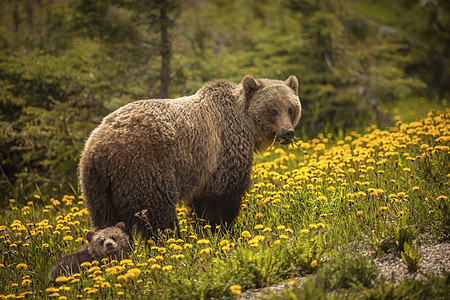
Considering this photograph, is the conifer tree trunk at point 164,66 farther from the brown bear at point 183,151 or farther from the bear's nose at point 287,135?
the bear's nose at point 287,135

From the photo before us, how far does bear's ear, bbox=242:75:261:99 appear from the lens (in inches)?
234

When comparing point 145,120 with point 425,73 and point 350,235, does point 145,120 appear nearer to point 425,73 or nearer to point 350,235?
point 350,235

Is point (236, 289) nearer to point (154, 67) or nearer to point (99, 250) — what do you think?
point (99, 250)

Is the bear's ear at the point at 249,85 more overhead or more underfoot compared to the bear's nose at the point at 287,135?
more overhead

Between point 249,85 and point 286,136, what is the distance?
2.88 ft

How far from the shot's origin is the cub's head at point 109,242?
4.66m

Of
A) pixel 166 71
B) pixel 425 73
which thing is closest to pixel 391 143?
pixel 166 71

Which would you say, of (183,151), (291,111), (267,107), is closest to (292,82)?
(291,111)

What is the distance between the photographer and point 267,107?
234 inches

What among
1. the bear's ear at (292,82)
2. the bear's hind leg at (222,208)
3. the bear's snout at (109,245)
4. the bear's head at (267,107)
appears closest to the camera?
the bear's snout at (109,245)

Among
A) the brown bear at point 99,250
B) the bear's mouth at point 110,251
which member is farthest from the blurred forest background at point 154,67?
the bear's mouth at point 110,251

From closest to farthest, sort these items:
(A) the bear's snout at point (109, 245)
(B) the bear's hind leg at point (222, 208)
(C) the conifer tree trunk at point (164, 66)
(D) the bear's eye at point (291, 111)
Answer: (A) the bear's snout at point (109, 245), (B) the bear's hind leg at point (222, 208), (D) the bear's eye at point (291, 111), (C) the conifer tree trunk at point (164, 66)

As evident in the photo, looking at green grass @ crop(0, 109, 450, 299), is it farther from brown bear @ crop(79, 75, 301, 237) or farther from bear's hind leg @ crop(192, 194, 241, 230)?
brown bear @ crop(79, 75, 301, 237)

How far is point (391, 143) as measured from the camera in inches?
264
